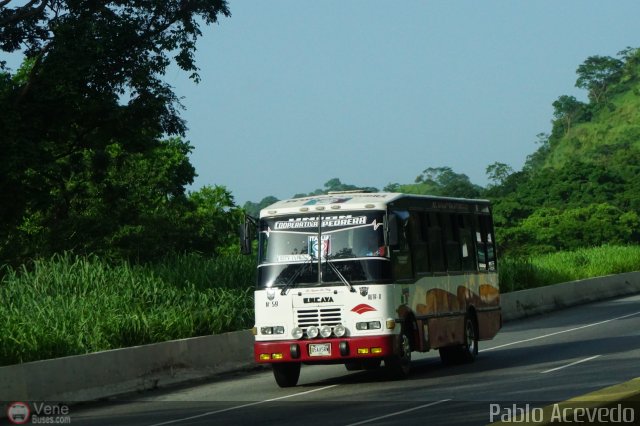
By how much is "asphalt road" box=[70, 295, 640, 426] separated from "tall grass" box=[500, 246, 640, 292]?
45.3 ft

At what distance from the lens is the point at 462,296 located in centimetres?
1986

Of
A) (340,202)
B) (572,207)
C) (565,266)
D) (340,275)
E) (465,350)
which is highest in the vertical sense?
(572,207)

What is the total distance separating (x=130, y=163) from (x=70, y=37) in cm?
2427

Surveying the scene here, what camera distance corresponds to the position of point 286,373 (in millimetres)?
17234

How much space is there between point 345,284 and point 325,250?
62cm

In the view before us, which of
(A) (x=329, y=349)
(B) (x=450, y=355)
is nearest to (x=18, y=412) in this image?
(A) (x=329, y=349)

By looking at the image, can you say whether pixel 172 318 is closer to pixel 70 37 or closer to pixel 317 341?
pixel 317 341

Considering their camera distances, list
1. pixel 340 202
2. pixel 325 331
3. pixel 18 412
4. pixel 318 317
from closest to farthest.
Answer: pixel 18 412 < pixel 325 331 < pixel 318 317 < pixel 340 202

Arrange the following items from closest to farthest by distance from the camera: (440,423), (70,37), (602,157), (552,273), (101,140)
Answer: (440,423) < (70,37) < (101,140) < (552,273) < (602,157)

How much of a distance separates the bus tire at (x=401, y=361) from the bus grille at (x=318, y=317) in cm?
93

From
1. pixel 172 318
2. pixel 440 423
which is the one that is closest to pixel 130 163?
pixel 172 318

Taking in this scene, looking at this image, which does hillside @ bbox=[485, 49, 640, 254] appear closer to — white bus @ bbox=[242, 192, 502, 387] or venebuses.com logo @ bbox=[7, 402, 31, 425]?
white bus @ bbox=[242, 192, 502, 387]

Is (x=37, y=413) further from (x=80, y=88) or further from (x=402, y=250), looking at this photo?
(x=80, y=88)

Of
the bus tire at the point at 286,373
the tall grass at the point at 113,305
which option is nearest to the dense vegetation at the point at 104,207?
the tall grass at the point at 113,305
